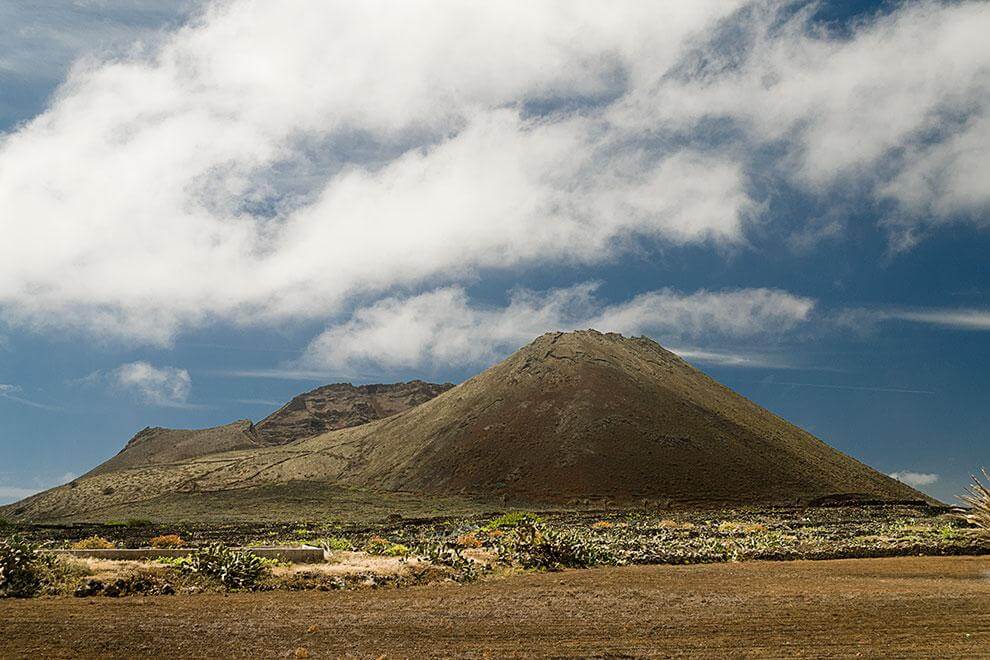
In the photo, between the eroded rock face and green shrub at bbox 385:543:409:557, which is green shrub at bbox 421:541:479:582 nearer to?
green shrub at bbox 385:543:409:557

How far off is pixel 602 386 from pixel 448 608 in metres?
84.2

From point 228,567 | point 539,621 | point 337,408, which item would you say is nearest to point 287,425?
point 337,408

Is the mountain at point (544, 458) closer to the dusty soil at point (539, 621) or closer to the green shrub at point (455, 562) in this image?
the green shrub at point (455, 562)

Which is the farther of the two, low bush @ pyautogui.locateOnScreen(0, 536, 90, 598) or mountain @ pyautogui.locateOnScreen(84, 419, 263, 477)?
mountain @ pyautogui.locateOnScreen(84, 419, 263, 477)

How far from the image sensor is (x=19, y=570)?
45.8 feet

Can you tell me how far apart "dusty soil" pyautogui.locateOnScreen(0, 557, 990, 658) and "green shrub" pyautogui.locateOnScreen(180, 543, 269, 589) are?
78cm

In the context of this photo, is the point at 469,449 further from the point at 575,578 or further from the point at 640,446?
the point at 575,578

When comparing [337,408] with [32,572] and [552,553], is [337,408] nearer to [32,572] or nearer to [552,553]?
[552,553]

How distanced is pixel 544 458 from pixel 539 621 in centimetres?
7116

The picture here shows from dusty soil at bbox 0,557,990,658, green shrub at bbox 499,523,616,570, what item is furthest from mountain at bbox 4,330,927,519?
dusty soil at bbox 0,557,990,658

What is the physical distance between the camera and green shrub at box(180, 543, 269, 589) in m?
14.8

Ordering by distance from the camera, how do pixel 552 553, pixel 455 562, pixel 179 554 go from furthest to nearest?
pixel 552 553 → pixel 179 554 → pixel 455 562

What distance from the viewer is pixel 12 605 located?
12.5 meters

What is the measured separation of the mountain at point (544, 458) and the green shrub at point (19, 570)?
46.6 m
